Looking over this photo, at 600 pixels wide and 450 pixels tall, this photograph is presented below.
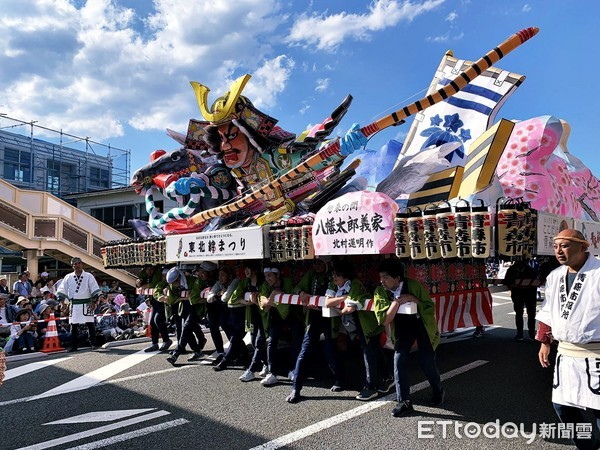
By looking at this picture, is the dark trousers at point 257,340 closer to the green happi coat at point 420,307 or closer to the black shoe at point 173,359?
the black shoe at point 173,359

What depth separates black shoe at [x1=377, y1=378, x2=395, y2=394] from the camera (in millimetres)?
5812

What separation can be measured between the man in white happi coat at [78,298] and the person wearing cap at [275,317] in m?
5.29

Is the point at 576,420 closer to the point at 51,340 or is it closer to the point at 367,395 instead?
the point at 367,395

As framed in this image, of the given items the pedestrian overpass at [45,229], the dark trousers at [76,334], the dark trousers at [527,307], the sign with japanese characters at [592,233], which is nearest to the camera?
the sign with japanese characters at [592,233]

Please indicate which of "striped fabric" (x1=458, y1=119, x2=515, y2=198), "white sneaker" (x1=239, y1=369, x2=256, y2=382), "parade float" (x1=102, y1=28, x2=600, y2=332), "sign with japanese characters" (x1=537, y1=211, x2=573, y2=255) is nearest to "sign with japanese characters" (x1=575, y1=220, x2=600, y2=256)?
"parade float" (x1=102, y1=28, x2=600, y2=332)

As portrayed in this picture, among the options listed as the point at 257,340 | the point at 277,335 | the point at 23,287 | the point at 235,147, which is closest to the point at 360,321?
the point at 277,335

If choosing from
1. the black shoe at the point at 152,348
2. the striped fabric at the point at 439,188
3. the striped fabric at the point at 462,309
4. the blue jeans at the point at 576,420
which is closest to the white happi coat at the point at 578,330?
the blue jeans at the point at 576,420

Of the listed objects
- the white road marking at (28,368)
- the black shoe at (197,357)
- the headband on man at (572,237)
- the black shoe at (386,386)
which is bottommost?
the black shoe at (386,386)

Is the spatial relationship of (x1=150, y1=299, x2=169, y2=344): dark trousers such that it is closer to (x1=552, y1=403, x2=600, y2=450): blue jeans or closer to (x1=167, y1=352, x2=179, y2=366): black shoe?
(x1=167, y1=352, x2=179, y2=366): black shoe

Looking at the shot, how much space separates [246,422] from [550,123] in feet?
20.9

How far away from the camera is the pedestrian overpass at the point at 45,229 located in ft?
50.2

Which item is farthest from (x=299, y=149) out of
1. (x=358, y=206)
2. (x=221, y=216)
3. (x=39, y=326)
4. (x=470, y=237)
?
(x=39, y=326)

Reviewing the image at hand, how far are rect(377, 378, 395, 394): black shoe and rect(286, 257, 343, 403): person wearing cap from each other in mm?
540

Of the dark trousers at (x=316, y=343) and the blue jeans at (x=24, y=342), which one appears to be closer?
the dark trousers at (x=316, y=343)
